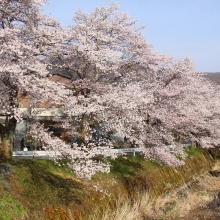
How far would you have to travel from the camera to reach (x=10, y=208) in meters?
11.0

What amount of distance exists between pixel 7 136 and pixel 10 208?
510cm

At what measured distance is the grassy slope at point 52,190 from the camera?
459 inches

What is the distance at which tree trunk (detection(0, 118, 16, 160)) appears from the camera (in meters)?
15.1

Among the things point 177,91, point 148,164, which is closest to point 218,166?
point 148,164

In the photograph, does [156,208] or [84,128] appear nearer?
[156,208]

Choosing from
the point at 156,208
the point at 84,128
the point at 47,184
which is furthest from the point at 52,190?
the point at 156,208

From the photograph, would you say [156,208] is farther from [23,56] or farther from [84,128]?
[23,56]

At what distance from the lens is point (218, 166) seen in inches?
1337

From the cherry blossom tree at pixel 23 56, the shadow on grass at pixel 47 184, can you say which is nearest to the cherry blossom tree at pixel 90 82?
the cherry blossom tree at pixel 23 56

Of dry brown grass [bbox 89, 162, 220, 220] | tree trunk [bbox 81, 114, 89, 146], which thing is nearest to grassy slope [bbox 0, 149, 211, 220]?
dry brown grass [bbox 89, 162, 220, 220]

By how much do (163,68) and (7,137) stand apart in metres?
12.2

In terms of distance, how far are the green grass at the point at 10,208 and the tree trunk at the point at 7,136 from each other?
13.4 ft

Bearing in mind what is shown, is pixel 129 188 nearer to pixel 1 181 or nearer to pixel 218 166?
pixel 1 181

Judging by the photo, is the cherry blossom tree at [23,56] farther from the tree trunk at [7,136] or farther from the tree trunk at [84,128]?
the tree trunk at [84,128]
